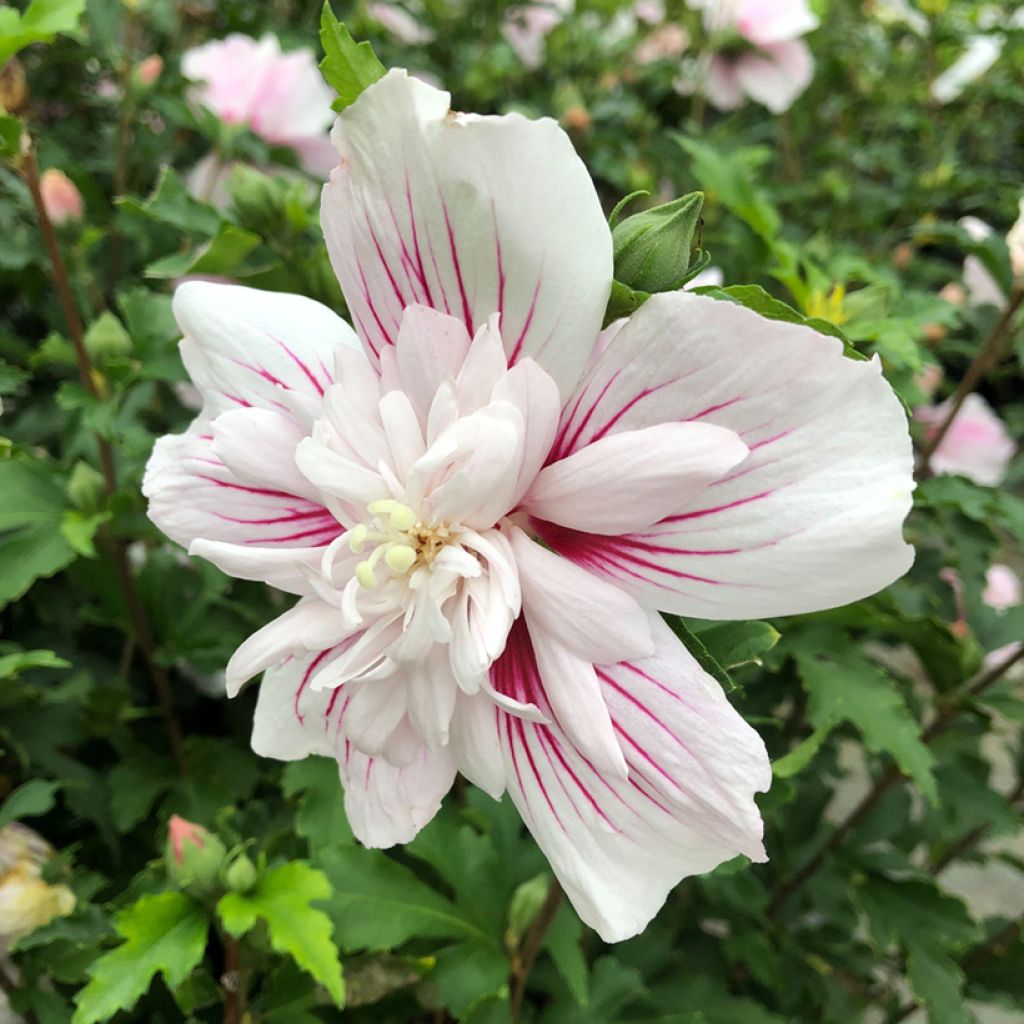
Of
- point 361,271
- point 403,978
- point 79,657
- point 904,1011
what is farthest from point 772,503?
point 904,1011

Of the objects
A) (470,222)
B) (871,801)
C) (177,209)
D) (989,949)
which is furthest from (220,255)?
(989,949)

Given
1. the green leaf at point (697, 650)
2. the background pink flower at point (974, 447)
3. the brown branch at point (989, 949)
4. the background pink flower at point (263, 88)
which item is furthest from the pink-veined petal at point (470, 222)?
the brown branch at point (989, 949)

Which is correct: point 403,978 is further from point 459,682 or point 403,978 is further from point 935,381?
point 935,381

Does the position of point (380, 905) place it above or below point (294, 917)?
below

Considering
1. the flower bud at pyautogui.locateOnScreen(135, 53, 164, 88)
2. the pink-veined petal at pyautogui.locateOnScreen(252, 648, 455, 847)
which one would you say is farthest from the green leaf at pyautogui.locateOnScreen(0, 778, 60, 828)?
the flower bud at pyautogui.locateOnScreen(135, 53, 164, 88)

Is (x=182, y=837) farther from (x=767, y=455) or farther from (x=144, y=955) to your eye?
(x=767, y=455)

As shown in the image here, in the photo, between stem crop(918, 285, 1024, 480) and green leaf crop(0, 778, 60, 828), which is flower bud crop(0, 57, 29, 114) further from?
stem crop(918, 285, 1024, 480)
